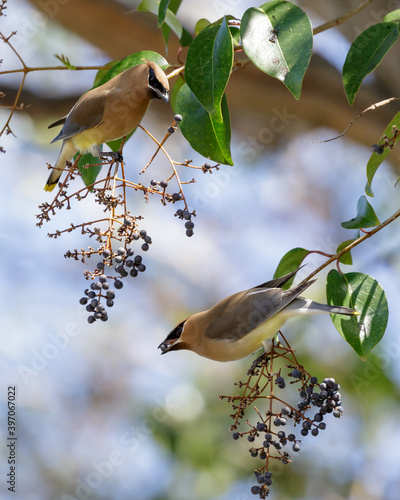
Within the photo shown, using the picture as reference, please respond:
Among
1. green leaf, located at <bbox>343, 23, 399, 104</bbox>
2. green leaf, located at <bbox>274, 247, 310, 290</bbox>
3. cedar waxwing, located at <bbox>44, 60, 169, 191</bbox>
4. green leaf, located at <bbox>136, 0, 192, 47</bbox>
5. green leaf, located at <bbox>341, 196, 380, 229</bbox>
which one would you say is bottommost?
green leaf, located at <bbox>274, 247, 310, 290</bbox>

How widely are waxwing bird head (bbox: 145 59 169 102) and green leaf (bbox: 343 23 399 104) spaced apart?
0.35 m

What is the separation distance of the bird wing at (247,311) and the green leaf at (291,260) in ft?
0.16

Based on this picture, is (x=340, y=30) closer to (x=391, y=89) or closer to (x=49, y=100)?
(x=391, y=89)

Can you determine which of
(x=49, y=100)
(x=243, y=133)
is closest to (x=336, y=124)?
(x=243, y=133)

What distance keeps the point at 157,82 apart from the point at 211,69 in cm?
20

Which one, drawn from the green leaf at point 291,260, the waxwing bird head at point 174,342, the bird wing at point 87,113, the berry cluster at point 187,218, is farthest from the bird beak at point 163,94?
the waxwing bird head at point 174,342

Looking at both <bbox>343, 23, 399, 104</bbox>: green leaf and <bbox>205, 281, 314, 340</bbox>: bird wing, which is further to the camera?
<bbox>205, 281, 314, 340</bbox>: bird wing

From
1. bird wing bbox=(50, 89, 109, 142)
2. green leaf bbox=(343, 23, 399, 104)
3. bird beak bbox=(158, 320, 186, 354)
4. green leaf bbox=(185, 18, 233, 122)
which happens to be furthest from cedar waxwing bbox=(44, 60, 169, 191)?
bird beak bbox=(158, 320, 186, 354)

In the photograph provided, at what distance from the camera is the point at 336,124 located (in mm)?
3061

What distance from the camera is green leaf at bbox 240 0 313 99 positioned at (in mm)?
1053

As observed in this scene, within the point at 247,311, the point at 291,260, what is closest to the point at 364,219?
the point at 291,260

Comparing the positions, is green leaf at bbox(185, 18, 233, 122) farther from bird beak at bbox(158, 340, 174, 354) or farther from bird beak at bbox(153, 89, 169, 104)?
bird beak at bbox(158, 340, 174, 354)

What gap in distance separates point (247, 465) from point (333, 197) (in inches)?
76.8

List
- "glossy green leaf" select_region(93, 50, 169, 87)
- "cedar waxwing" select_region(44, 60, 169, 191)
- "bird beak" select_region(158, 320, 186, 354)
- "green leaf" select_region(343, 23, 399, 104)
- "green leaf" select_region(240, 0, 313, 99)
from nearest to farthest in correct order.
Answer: "green leaf" select_region(240, 0, 313, 99) → "green leaf" select_region(343, 23, 399, 104) → "cedar waxwing" select_region(44, 60, 169, 191) → "glossy green leaf" select_region(93, 50, 169, 87) → "bird beak" select_region(158, 320, 186, 354)
